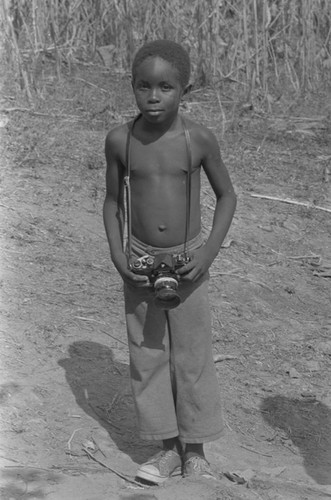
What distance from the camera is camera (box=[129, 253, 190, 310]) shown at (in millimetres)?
3332

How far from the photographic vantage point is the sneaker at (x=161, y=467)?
142 inches

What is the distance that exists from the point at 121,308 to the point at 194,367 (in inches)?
61.2

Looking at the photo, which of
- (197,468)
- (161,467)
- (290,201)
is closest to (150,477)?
(161,467)

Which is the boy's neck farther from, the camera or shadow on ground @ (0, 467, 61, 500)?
shadow on ground @ (0, 467, 61, 500)

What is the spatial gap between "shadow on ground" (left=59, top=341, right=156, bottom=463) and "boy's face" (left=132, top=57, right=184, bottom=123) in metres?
1.41

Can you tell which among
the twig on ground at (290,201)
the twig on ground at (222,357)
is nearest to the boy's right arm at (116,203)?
the twig on ground at (222,357)

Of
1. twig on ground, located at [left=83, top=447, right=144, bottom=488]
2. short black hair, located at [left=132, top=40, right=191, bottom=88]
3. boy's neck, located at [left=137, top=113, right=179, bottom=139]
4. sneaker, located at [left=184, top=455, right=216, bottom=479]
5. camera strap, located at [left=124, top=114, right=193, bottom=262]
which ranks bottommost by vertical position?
twig on ground, located at [left=83, top=447, right=144, bottom=488]

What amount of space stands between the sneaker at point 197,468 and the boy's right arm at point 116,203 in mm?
745

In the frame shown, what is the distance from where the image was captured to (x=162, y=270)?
11.1 feet

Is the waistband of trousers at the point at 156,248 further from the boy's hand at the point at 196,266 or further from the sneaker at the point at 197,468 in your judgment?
the sneaker at the point at 197,468

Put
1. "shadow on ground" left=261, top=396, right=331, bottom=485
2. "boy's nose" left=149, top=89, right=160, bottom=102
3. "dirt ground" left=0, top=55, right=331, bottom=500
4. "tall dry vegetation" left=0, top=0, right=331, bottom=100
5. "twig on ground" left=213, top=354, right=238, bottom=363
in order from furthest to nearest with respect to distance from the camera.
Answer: "tall dry vegetation" left=0, top=0, right=331, bottom=100, "twig on ground" left=213, top=354, right=238, bottom=363, "shadow on ground" left=261, top=396, right=331, bottom=485, "dirt ground" left=0, top=55, right=331, bottom=500, "boy's nose" left=149, top=89, right=160, bottom=102

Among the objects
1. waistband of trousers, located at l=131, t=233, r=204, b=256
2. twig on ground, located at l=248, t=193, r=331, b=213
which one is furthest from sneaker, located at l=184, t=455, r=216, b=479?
twig on ground, located at l=248, t=193, r=331, b=213

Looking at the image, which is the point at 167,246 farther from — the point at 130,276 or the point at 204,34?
the point at 204,34

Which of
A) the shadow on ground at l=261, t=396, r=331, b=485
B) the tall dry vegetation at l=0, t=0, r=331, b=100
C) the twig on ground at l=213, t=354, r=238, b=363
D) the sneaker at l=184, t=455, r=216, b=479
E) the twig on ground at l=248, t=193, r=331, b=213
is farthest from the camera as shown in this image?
the tall dry vegetation at l=0, t=0, r=331, b=100
